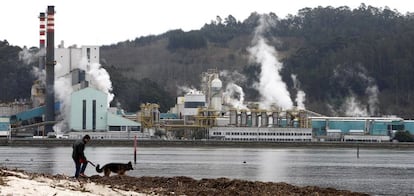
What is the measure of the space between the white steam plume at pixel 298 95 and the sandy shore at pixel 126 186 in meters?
99.2

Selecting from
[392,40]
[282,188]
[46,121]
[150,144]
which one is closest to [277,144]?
[150,144]

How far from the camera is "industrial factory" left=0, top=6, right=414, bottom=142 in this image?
336ft

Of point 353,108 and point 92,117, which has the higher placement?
point 353,108

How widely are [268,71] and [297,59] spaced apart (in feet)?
36.4

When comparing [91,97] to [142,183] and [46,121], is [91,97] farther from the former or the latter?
[142,183]

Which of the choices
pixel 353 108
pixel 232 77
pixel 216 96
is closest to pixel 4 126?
pixel 216 96

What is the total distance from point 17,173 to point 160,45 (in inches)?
6347

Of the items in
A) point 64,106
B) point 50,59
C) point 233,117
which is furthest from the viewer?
point 233,117

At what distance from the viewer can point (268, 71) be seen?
146m

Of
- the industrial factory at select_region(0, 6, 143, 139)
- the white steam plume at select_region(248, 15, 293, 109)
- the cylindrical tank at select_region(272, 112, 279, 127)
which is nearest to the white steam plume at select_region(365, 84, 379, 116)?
the white steam plume at select_region(248, 15, 293, 109)

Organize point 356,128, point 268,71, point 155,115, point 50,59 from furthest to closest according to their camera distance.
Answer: point 268,71, point 356,128, point 155,115, point 50,59

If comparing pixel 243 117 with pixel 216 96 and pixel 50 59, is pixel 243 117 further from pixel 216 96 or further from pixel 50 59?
pixel 50 59

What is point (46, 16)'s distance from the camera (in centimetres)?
10288

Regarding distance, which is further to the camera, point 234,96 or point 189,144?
point 234,96
